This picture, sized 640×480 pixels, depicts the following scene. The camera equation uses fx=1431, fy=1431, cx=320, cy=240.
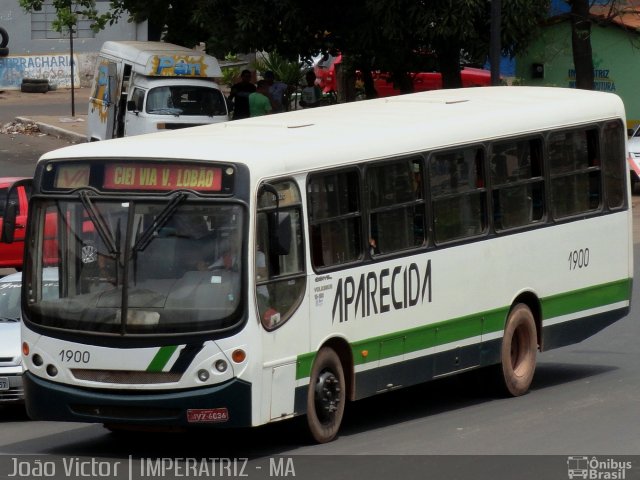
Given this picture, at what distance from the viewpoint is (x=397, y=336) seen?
38.6ft

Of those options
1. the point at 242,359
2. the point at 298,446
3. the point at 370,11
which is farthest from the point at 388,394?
the point at 370,11

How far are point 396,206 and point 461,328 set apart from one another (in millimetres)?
1364

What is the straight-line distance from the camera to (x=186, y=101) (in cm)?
3072

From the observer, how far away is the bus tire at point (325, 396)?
427 inches

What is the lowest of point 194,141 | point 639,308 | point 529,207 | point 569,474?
point 639,308

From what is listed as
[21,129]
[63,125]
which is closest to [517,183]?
[63,125]

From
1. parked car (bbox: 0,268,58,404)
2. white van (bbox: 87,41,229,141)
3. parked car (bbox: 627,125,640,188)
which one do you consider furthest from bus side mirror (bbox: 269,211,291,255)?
white van (bbox: 87,41,229,141)

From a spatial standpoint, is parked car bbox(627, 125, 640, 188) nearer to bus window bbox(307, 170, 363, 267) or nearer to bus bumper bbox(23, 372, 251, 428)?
bus window bbox(307, 170, 363, 267)

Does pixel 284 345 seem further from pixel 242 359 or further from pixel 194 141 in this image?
pixel 194 141

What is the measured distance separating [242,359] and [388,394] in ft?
13.2

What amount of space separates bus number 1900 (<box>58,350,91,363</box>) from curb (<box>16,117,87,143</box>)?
25.9 m

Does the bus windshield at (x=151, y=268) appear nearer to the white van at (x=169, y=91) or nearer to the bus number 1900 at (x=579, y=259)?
the bus number 1900 at (x=579, y=259)

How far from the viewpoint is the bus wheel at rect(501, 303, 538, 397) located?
43.2ft

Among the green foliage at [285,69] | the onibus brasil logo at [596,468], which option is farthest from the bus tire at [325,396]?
the green foliage at [285,69]
